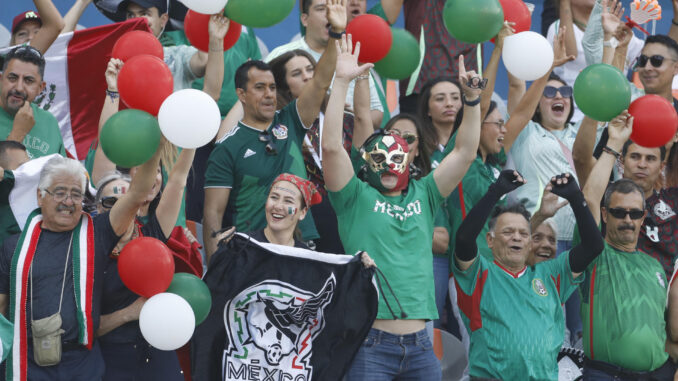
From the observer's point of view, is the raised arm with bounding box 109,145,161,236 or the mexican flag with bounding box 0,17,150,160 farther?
the mexican flag with bounding box 0,17,150,160

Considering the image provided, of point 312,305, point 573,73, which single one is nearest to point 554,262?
point 312,305

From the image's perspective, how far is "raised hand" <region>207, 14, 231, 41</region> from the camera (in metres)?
6.04

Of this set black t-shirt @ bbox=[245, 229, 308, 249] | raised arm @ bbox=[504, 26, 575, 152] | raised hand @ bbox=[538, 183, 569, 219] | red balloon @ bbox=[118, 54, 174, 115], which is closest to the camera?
red balloon @ bbox=[118, 54, 174, 115]

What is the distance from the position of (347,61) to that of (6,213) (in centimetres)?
202

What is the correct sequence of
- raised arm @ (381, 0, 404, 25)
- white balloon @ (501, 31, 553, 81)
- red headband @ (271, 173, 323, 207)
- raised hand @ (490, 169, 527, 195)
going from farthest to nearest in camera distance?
raised arm @ (381, 0, 404, 25), white balloon @ (501, 31, 553, 81), raised hand @ (490, 169, 527, 195), red headband @ (271, 173, 323, 207)

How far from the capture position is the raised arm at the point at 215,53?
604cm

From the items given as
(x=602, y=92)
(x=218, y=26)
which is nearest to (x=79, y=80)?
(x=218, y=26)

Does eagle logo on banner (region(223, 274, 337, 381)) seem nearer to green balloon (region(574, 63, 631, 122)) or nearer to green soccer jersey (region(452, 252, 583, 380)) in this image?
green soccer jersey (region(452, 252, 583, 380))

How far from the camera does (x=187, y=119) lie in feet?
15.8

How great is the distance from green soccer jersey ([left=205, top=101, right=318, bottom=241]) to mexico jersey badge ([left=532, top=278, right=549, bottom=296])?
53.3 inches

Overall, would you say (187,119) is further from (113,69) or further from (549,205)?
(549,205)

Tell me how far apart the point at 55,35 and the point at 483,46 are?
4126 millimetres

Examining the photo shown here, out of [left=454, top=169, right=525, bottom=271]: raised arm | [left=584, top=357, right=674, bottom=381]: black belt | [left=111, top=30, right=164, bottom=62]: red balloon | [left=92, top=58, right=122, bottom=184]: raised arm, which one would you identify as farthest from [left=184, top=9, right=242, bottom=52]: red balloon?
[left=584, top=357, right=674, bottom=381]: black belt

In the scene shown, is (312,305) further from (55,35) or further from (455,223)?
(55,35)
